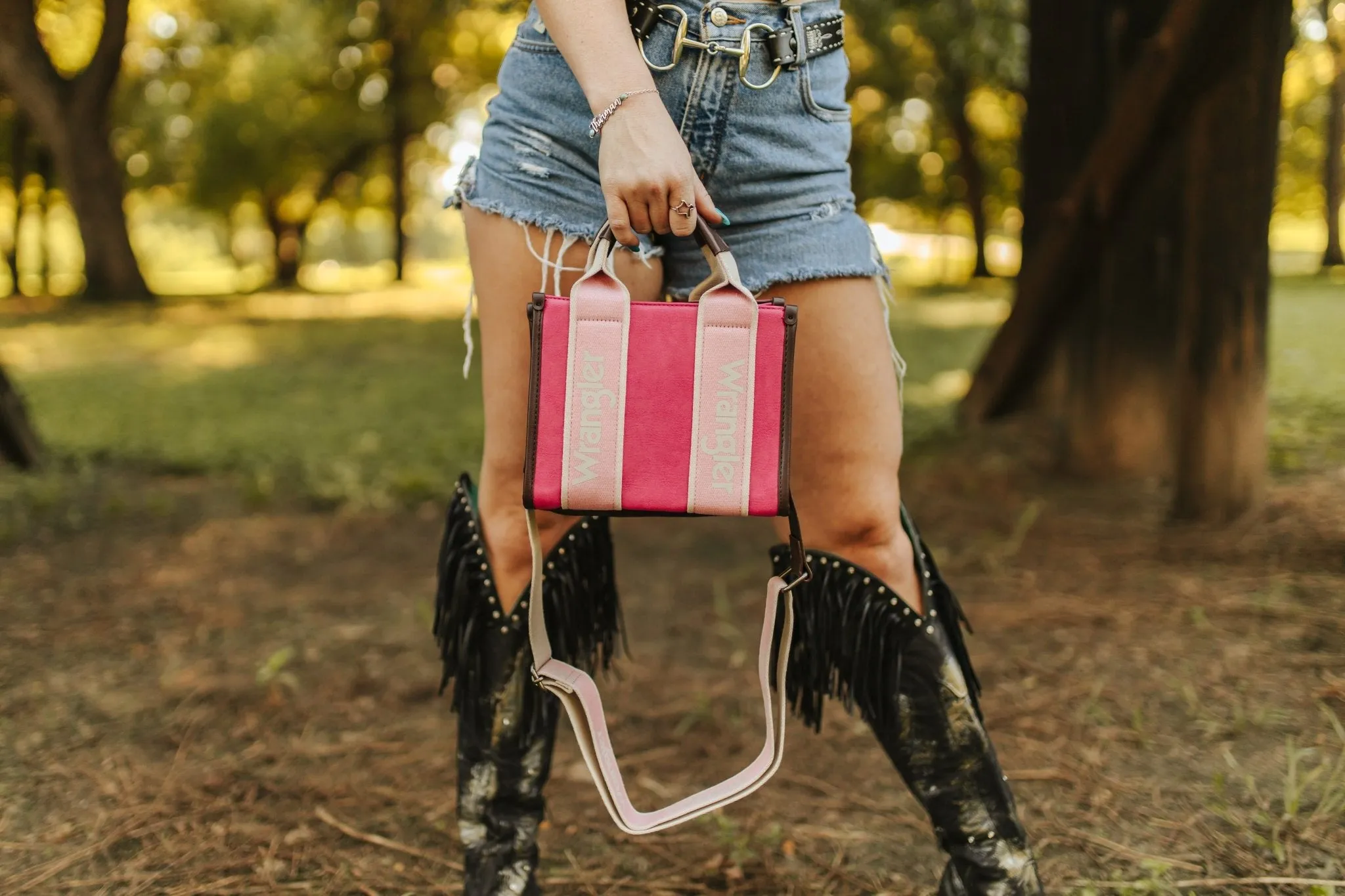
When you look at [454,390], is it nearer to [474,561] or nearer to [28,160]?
[474,561]

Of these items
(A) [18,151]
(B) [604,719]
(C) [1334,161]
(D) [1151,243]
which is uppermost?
(A) [18,151]

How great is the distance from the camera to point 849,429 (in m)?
1.50

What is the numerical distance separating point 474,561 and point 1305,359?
20.5ft

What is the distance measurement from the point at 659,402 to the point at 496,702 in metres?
0.59

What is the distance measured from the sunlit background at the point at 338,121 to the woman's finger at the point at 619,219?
1374 centimetres

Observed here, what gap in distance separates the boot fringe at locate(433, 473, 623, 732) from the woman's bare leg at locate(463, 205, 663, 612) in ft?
0.08

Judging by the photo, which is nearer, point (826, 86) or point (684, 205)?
point (684, 205)

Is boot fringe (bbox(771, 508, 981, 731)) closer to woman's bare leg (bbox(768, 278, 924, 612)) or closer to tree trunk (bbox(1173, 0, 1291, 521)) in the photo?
woman's bare leg (bbox(768, 278, 924, 612))

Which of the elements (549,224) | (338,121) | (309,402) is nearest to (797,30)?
(549,224)

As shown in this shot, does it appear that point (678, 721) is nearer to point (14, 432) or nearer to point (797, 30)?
point (797, 30)

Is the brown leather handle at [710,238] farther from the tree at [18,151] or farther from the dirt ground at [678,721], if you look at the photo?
the tree at [18,151]

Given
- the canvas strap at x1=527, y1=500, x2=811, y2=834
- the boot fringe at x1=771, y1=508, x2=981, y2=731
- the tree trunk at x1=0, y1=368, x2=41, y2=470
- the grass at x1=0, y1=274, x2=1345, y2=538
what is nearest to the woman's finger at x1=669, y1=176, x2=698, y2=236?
the canvas strap at x1=527, y1=500, x2=811, y2=834

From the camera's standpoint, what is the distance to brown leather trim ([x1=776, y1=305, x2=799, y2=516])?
130 cm

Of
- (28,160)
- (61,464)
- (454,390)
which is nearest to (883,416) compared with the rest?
(61,464)
